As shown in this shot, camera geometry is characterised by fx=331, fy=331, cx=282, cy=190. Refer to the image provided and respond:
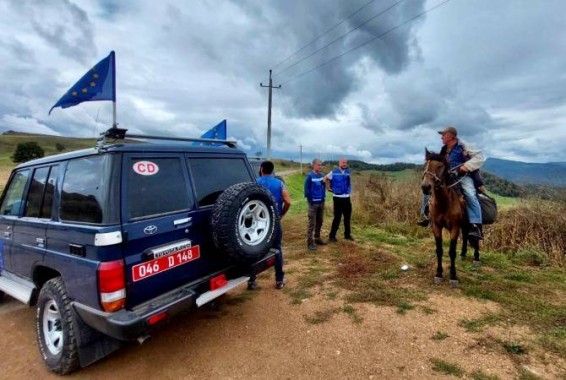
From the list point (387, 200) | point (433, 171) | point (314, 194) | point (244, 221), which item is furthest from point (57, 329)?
point (387, 200)

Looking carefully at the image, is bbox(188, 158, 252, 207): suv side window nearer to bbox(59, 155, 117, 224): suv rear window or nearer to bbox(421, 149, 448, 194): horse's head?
bbox(59, 155, 117, 224): suv rear window

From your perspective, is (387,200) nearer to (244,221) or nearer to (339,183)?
(339,183)

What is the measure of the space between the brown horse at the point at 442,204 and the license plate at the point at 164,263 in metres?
3.52

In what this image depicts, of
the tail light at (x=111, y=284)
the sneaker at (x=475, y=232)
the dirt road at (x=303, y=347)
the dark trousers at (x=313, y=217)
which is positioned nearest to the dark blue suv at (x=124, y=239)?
the tail light at (x=111, y=284)

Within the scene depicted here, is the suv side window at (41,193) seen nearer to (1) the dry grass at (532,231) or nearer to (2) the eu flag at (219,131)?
(2) the eu flag at (219,131)

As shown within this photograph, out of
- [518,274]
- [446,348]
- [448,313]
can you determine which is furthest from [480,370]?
[518,274]

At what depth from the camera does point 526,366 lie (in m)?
3.13

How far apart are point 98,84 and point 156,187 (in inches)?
112

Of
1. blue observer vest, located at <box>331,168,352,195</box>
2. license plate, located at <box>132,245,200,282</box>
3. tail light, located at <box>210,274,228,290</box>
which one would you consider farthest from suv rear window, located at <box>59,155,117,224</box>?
blue observer vest, located at <box>331,168,352,195</box>

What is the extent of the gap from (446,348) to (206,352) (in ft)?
8.41

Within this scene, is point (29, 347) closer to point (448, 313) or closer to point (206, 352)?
point (206, 352)

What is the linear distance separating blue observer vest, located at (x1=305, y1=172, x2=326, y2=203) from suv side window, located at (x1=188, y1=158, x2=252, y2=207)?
3.44 metres

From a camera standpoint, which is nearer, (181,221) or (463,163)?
(181,221)

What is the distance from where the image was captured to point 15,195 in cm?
433
